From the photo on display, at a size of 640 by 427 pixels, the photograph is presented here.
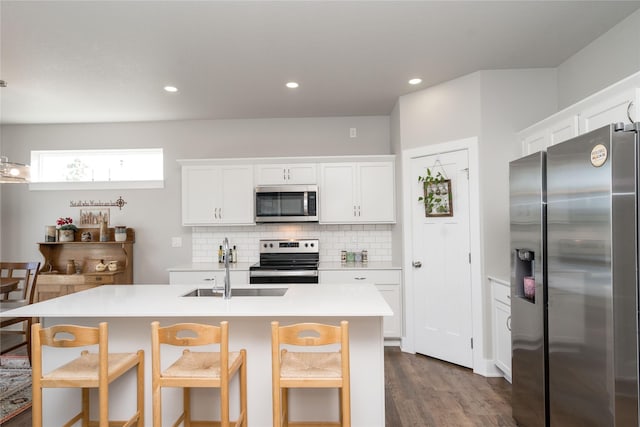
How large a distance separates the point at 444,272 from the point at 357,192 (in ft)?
4.59

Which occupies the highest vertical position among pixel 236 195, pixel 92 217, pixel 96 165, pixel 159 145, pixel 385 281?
pixel 159 145

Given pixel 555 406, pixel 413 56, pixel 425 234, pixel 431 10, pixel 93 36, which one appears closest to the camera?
pixel 555 406

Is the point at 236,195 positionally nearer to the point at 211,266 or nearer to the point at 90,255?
the point at 211,266

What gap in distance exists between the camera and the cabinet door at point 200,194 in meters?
4.48

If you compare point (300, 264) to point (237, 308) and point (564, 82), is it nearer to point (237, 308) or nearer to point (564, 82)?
point (237, 308)

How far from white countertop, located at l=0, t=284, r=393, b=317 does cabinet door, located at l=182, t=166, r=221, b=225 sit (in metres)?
1.94

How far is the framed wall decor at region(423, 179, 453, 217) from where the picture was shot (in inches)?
140

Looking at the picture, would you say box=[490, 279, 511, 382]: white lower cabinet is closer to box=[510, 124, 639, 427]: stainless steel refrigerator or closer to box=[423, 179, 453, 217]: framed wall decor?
box=[510, 124, 639, 427]: stainless steel refrigerator

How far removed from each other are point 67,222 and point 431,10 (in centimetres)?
489

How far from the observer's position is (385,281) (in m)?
4.07

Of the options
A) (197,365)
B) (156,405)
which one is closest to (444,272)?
(197,365)

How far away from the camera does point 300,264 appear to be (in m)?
4.45

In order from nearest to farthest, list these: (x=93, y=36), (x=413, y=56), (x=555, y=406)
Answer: (x=555, y=406) < (x=93, y=36) < (x=413, y=56)

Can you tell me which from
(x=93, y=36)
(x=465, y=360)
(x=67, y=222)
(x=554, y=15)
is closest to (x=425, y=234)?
(x=465, y=360)
